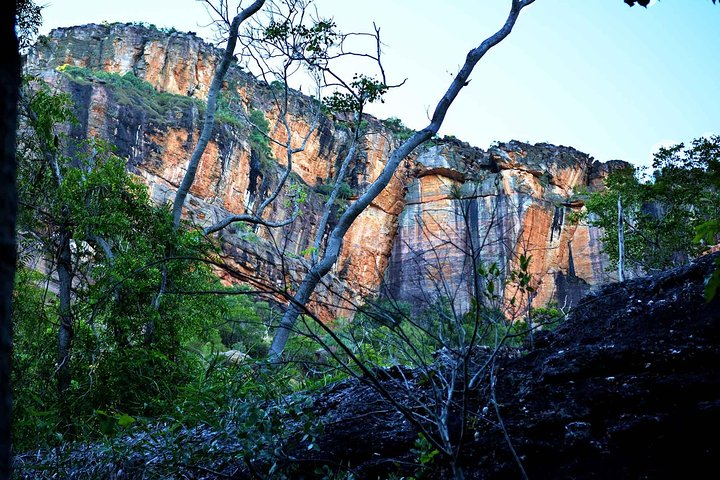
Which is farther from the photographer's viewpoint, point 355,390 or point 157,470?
point 355,390

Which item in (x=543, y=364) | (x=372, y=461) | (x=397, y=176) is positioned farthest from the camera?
(x=397, y=176)

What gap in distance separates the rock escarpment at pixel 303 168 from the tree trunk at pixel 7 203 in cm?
2264

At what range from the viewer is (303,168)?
32500 mm

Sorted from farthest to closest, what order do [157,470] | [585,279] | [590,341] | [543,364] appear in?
[585,279] → [590,341] → [543,364] → [157,470]

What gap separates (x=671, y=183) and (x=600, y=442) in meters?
14.0

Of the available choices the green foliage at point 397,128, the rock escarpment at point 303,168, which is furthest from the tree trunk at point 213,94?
the green foliage at point 397,128

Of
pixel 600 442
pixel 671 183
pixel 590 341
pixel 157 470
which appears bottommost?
pixel 157 470

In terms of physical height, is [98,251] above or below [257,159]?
below

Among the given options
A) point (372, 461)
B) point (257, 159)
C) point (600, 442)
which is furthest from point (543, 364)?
point (257, 159)

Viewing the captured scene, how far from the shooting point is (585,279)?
30.1 meters

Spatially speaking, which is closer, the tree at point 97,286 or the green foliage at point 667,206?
the tree at point 97,286

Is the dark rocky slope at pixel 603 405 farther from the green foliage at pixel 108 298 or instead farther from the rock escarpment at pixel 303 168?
the rock escarpment at pixel 303 168

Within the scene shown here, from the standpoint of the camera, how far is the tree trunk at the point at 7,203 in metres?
0.76

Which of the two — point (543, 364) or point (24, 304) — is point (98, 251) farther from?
point (543, 364)
